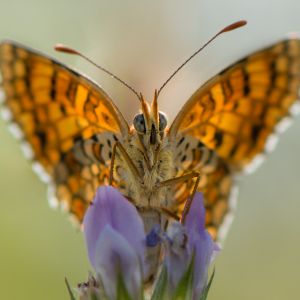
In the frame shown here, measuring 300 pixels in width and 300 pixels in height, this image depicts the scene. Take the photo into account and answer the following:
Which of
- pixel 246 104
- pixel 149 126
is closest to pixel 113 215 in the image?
pixel 149 126

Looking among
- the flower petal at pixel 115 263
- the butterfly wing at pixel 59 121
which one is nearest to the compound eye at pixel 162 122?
the butterfly wing at pixel 59 121

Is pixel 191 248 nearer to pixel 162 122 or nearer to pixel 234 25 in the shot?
pixel 162 122

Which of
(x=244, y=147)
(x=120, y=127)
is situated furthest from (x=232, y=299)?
(x=120, y=127)

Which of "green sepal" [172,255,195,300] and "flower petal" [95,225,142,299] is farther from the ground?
"flower petal" [95,225,142,299]

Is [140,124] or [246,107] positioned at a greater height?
[140,124]

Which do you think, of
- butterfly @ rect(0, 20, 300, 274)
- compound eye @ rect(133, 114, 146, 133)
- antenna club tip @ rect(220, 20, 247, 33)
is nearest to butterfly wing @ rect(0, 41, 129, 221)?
butterfly @ rect(0, 20, 300, 274)

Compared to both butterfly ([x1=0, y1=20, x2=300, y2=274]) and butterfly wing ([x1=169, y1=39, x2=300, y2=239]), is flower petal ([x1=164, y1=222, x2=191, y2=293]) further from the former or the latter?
butterfly wing ([x1=169, y1=39, x2=300, y2=239])

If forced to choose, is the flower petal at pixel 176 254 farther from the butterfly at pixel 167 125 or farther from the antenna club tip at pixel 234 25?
the antenna club tip at pixel 234 25
